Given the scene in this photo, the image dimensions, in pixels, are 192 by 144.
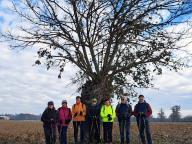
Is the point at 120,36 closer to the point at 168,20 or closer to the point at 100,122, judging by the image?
the point at 168,20

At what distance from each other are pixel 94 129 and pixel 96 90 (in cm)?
213

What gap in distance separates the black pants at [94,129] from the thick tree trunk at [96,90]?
1.62m

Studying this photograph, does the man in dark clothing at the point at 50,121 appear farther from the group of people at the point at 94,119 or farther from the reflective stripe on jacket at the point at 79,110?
the reflective stripe on jacket at the point at 79,110

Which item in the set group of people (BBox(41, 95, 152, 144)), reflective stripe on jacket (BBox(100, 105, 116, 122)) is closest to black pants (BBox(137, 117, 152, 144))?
group of people (BBox(41, 95, 152, 144))

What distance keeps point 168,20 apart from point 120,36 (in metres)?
2.27

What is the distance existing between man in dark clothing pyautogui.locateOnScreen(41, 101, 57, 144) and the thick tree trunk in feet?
9.15

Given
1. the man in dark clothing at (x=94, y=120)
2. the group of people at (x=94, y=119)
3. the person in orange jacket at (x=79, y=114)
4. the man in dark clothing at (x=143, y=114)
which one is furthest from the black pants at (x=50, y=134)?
the man in dark clothing at (x=143, y=114)

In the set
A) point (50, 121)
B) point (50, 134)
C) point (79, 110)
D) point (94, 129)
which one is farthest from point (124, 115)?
point (50, 134)

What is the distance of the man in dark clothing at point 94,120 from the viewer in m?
19.4

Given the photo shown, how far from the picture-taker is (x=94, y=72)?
2166cm

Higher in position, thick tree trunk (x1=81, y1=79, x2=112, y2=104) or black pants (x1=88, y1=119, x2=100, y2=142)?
thick tree trunk (x1=81, y1=79, x2=112, y2=104)

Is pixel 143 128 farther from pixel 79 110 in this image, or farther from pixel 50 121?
pixel 50 121

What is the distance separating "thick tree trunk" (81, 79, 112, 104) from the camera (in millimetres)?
21266

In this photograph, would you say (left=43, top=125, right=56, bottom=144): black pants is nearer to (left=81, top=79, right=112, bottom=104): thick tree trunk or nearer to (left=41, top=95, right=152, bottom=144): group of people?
(left=41, top=95, right=152, bottom=144): group of people
